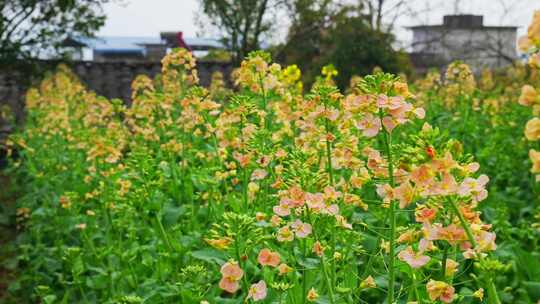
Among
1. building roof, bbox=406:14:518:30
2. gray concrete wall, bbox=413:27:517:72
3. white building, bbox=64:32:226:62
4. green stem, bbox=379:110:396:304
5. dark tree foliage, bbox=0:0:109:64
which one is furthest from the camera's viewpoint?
building roof, bbox=406:14:518:30

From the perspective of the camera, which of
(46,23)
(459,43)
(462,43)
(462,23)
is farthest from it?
(462,23)

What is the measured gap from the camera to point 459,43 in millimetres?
24531

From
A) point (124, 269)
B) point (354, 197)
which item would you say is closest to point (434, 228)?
point (354, 197)

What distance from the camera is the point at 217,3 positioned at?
14023 mm

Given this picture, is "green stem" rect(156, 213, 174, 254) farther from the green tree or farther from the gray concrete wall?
the gray concrete wall

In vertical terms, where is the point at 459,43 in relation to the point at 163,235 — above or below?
above

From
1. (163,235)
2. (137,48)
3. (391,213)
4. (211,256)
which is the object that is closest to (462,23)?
(137,48)

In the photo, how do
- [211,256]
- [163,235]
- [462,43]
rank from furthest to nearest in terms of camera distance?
1. [462,43]
2. [163,235]
3. [211,256]

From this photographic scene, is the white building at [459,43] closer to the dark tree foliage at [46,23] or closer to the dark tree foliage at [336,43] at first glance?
the dark tree foliage at [336,43]

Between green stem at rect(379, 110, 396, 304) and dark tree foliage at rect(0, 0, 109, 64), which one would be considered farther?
dark tree foliage at rect(0, 0, 109, 64)

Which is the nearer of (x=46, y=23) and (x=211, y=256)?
(x=211, y=256)

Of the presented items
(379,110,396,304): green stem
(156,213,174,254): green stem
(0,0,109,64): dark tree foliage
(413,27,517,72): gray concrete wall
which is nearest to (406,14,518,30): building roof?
(413,27,517,72): gray concrete wall

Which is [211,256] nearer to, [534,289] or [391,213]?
[391,213]

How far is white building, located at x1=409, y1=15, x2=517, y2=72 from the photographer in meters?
21.2
